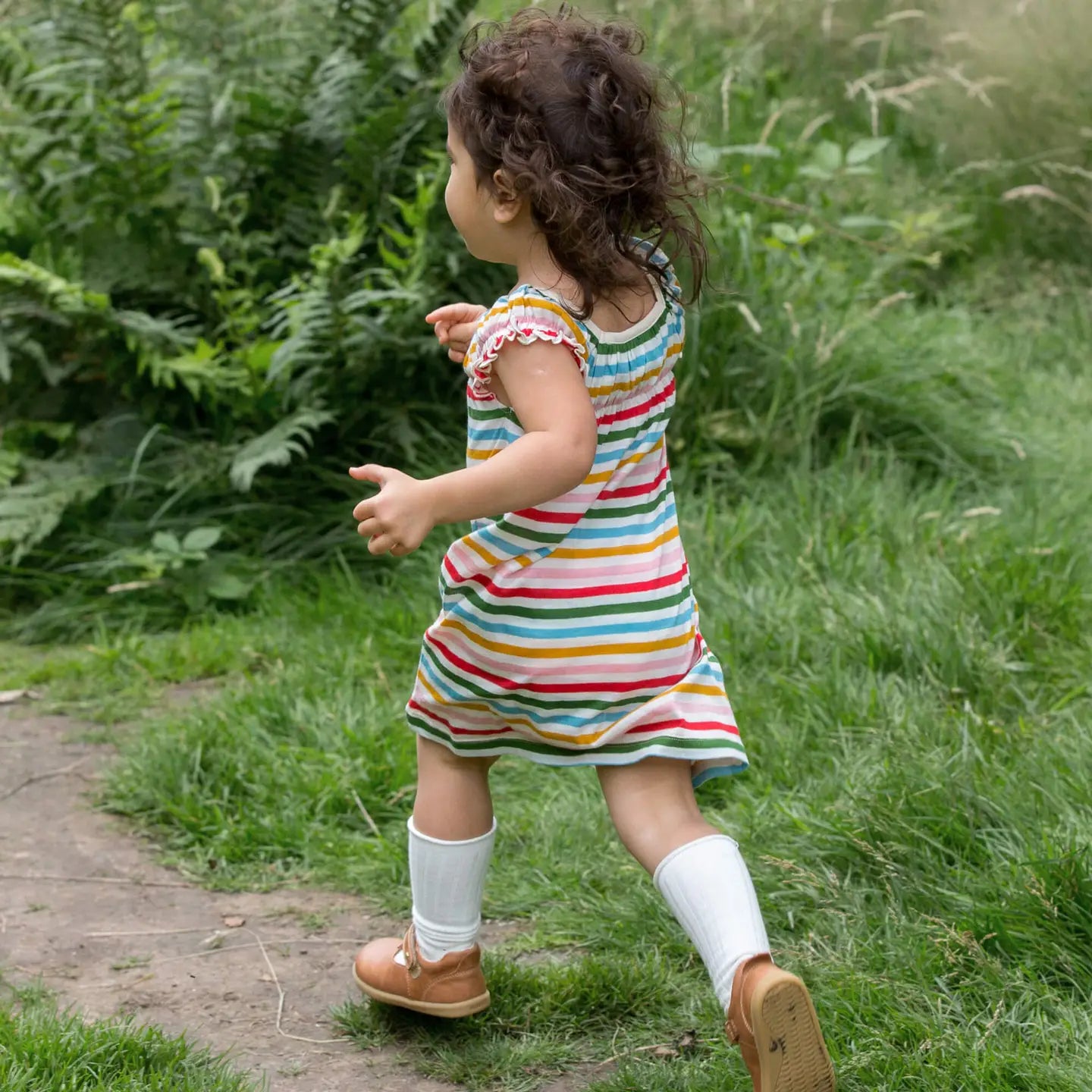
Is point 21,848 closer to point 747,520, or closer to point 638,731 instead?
point 638,731

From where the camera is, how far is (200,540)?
166 inches

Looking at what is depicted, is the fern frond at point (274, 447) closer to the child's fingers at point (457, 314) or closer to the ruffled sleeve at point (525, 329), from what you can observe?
the child's fingers at point (457, 314)

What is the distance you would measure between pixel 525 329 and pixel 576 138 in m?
0.28

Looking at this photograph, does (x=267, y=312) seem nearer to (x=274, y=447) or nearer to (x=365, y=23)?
(x=274, y=447)

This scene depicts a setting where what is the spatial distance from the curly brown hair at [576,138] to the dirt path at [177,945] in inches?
50.2

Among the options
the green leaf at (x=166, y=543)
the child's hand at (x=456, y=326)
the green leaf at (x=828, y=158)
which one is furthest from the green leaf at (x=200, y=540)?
the green leaf at (x=828, y=158)

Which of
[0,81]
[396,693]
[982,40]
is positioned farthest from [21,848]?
[982,40]

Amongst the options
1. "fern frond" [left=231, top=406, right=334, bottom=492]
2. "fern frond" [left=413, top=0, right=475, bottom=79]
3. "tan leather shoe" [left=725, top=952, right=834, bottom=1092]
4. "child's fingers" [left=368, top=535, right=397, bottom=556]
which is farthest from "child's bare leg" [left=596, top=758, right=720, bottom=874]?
"fern frond" [left=413, top=0, right=475, bottom=79]

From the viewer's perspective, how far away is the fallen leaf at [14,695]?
3832mm

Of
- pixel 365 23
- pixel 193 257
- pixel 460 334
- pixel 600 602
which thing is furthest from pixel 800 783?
pixel 365 23

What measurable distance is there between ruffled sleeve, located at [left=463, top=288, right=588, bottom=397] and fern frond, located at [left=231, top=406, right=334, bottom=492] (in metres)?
2.10

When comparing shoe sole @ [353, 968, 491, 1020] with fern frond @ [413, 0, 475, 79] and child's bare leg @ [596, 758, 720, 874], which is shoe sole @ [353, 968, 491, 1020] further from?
fern frond @ [413, 0, 475, 79]

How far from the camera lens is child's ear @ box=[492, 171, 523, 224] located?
2.03 meters

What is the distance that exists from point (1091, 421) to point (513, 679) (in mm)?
3580
